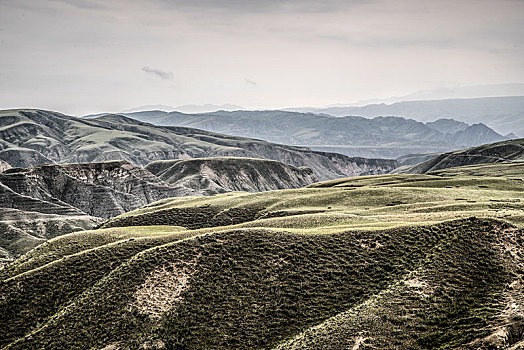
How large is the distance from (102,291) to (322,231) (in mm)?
22455

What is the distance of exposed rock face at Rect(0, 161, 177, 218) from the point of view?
153488 mm

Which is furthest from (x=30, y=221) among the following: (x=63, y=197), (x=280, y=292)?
(x=280, y=292)

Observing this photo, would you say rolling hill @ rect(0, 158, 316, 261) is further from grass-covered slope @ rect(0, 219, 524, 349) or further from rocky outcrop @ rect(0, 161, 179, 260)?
grass-covered slope @ rect(0, 219, 524, 349)

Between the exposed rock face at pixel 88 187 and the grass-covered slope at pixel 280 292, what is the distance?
377ft

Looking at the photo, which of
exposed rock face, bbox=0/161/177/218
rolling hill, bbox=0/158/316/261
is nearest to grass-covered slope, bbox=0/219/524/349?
rolling hill, bbox=0/158/316/261

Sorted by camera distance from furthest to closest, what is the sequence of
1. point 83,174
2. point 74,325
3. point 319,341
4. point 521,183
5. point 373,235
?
1. point 83,174
2. point 521,183
3. point 373,235
4. point 74,325
5. point 319,341

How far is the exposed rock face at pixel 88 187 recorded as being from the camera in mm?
153488

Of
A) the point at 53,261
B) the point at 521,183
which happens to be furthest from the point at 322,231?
the point at 521,183

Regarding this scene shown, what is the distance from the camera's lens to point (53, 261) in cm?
5009

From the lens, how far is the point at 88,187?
544 ft

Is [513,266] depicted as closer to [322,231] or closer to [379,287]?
[379,287]

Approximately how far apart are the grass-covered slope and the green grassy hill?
0.34 ft

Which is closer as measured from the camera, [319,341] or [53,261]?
[319,341]

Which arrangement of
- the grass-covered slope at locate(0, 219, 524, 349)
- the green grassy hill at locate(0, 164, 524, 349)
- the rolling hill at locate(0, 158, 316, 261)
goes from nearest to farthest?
the green grassy hill at locate(0, 164, 524, 349) < the grass-covered slope at locate(0, 219, 524, 349) < the rolling hill at locate(0, 158, 316, 261)
